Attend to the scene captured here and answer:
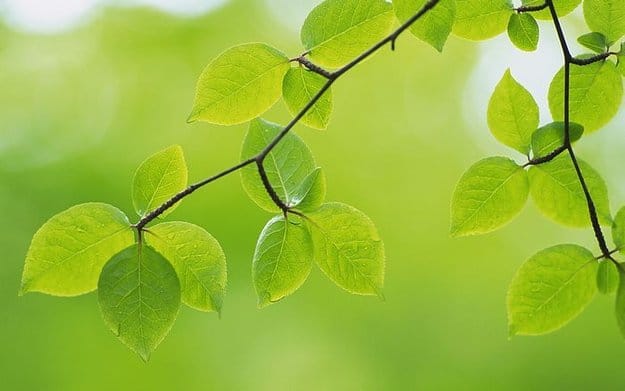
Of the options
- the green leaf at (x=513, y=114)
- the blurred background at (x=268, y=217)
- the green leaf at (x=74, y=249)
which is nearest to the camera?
the green leaf at (x=74, y=249)

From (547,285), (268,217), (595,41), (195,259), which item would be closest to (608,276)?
(547,285)

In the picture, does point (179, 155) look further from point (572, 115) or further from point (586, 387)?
point (586, 387)

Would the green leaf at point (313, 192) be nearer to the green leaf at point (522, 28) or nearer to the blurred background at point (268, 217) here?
the green leaf at point (522, 28)

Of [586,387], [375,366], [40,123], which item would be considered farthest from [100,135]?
[586,387]

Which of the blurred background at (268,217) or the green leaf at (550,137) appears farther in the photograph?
the blurred background at (268,217)

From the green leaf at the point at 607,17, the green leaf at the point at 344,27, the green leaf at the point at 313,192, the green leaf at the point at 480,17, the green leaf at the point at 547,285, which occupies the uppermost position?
the green leaf at the point at 344,27

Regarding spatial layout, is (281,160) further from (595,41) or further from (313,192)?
(595,41)

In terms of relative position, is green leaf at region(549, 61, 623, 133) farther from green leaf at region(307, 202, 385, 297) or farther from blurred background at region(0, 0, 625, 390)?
blurred background at region(0, 0, 625, 390)

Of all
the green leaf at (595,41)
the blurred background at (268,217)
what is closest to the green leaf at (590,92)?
the green leaf at (595,41)

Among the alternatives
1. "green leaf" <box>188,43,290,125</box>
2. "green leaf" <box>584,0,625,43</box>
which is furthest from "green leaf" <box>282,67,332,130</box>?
"green leaf" <box>584,0,625,43</box>
